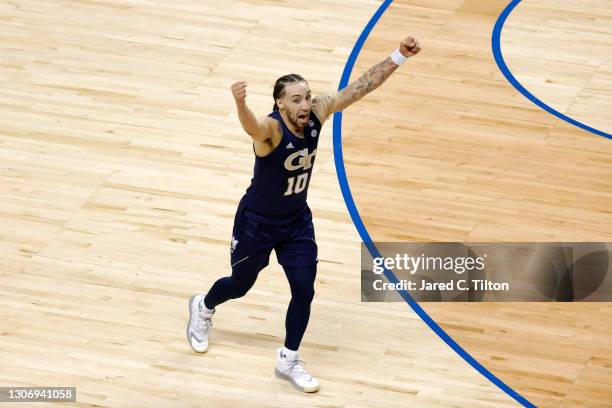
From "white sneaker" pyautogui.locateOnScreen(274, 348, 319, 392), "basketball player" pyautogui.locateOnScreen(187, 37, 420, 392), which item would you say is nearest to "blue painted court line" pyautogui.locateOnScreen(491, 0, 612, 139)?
"basketball player" pyautogui.locateOnScreen(187, 37, 420, 392)

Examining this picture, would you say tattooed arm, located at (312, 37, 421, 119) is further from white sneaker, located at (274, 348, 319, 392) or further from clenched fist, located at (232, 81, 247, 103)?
white sneaker, located at (274, 348, 319, 392)

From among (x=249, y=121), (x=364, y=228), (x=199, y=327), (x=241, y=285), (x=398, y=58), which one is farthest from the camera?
(x=364, y=228)

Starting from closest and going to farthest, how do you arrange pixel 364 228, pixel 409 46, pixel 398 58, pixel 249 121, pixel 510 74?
pixel 249 121 < pixel 409 46 < pixel 398 58 < pixel 364 228 < pixel 510 74

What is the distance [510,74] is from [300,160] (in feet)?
14.8

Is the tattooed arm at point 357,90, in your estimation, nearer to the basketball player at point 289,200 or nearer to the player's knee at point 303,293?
the basketball player at point 289,200

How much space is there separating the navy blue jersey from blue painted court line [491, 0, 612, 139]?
392 centimetres

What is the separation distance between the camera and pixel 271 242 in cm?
661

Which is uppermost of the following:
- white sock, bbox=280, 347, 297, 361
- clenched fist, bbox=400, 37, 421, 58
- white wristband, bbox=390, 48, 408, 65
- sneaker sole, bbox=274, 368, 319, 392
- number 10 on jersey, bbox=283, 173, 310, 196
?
clenched fist, bbox=400, 37, 421, 58

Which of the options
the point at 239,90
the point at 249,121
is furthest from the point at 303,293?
the point at 239,90

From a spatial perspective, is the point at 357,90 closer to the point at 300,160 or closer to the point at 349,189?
the point at 300,160

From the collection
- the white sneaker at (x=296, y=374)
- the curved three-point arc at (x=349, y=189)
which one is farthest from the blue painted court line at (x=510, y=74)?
the white sneaker at (x=296, y=374)

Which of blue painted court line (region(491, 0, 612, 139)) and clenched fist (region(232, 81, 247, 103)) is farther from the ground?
clenched fist (region(232, 81, 247, 103))

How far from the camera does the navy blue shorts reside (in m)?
6.60

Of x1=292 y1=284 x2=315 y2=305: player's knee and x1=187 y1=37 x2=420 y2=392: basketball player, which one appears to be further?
x1=292 y1=284 x2=315 y2=305: player's knee
